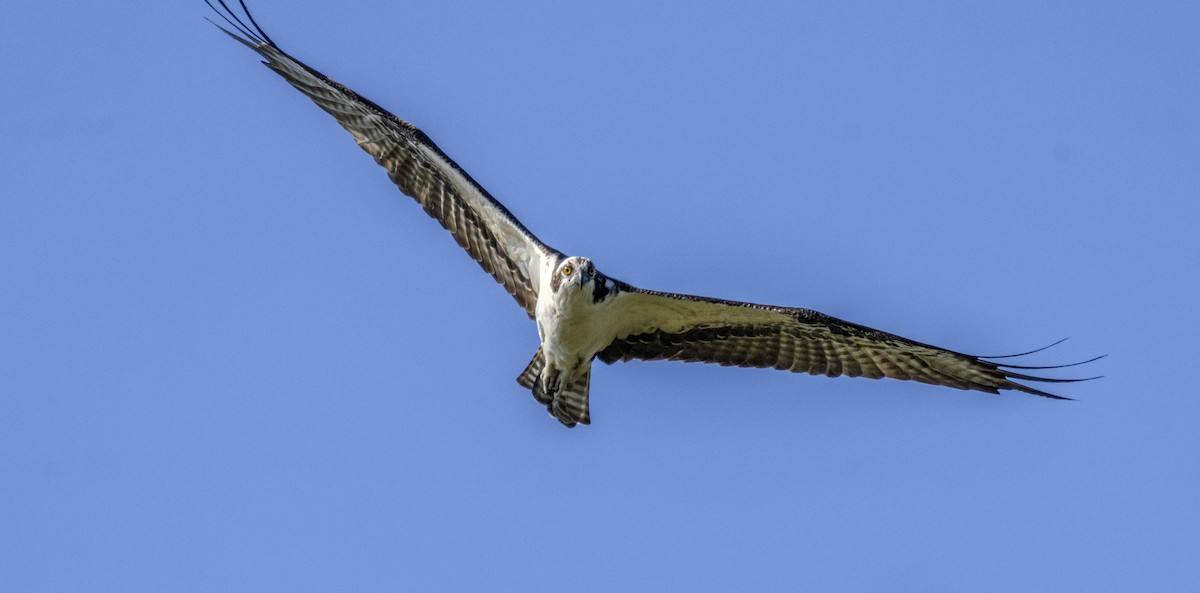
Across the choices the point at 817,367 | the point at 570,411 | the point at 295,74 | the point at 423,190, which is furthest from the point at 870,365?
the point at 295,74

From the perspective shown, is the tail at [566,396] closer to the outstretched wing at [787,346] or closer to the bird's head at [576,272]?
the outstretched wing at [787,346]

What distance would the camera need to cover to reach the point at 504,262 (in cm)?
1501

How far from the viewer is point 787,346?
15281 millimetres

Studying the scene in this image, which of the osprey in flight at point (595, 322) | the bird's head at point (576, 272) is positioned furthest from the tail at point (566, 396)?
the bird's head at point (576, 272)

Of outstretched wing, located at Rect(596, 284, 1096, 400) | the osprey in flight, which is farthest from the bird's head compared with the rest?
outstretched wing, located at Rect(596, 284, 1096, 400)

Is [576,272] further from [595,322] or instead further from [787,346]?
[787,346]

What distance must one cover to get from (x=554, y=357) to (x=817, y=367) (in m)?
2.71

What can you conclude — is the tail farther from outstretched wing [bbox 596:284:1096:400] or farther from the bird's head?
the bird's head

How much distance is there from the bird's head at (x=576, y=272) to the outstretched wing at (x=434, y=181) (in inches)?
22.9

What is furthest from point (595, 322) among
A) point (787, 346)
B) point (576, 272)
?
point (787, 346)

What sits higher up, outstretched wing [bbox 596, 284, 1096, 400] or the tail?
outstretched wing [bbox 596, 284, 1096, 400]

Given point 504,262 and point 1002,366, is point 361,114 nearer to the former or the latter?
point 504,262

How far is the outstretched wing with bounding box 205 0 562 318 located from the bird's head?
22.9 inches

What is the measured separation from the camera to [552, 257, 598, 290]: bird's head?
1364 centimetres
